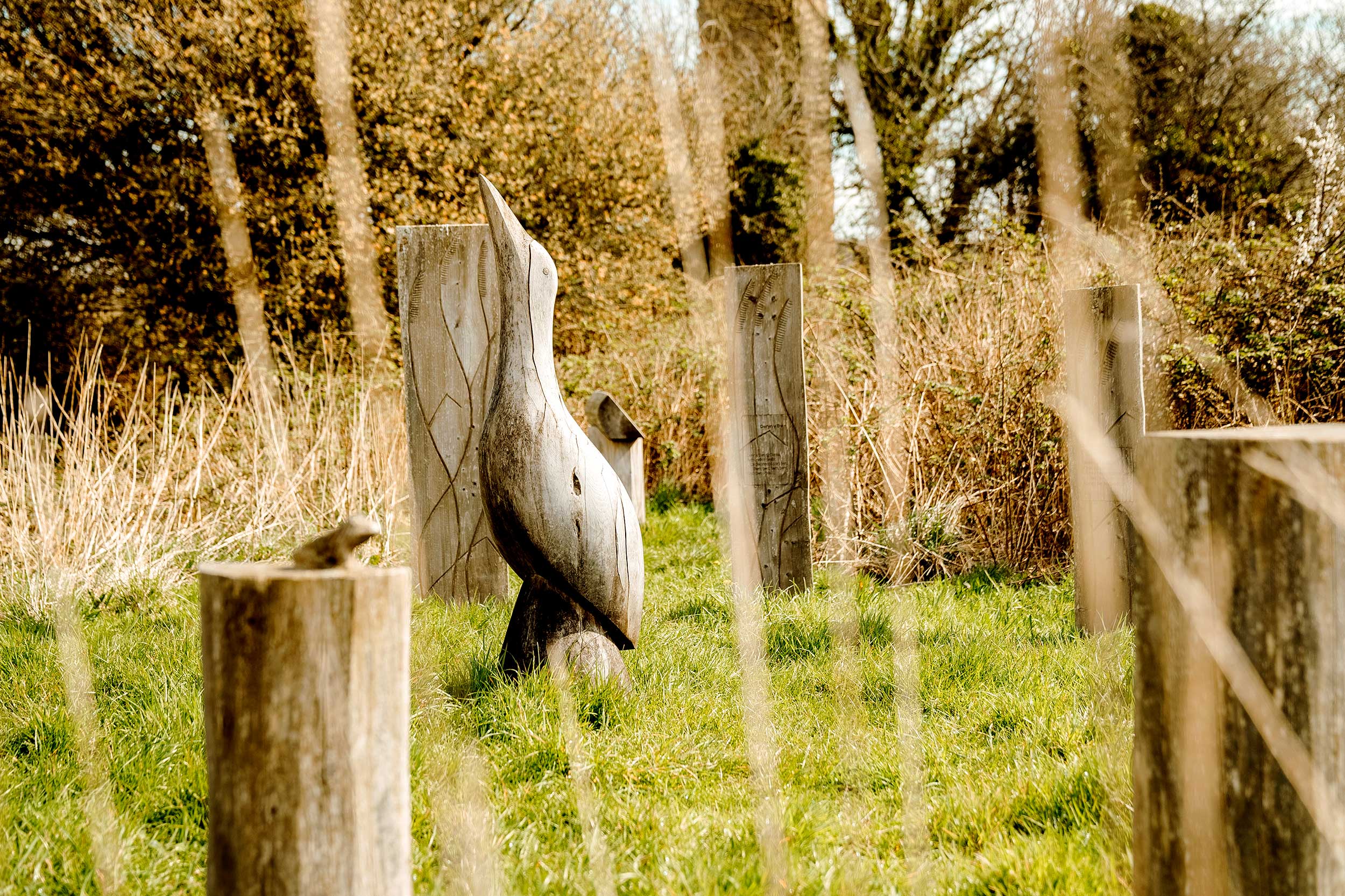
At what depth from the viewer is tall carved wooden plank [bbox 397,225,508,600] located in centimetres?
441

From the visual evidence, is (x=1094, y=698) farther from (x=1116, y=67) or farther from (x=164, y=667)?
(x=1116, y=67)

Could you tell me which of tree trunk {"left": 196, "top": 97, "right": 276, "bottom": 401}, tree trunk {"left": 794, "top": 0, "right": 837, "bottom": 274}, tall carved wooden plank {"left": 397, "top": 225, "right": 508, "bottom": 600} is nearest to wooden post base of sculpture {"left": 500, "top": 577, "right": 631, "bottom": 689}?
tall carved wooden plank {"left": 397, "top": 225, "right": 508, "bottom": 600}

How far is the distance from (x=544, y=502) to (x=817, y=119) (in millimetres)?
16328

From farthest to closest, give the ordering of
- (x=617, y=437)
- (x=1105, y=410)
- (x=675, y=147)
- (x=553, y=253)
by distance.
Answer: (x=675, y=147) → (x=553, y=253) → (x=617, y=437) → (x=1105, y=410)

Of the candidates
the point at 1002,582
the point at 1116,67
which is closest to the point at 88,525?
the point at 1002,582

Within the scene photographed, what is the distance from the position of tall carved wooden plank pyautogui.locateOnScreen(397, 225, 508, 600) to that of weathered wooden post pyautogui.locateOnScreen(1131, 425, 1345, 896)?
3.50 m

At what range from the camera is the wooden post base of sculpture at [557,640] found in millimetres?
2840

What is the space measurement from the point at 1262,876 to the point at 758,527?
339 centimetres

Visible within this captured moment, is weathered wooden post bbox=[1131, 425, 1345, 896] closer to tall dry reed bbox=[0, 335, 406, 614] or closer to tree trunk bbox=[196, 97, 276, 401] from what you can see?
tall dry reed bbox=[0, 335, 406, 614]

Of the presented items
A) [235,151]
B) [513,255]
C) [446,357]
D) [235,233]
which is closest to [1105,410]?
[513,255]

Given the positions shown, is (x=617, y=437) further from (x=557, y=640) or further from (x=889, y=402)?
(x=557, y=640)

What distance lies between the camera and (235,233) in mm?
10844

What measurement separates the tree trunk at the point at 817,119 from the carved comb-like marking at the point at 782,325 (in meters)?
12.9

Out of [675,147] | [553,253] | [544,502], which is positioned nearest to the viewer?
[544,502]
